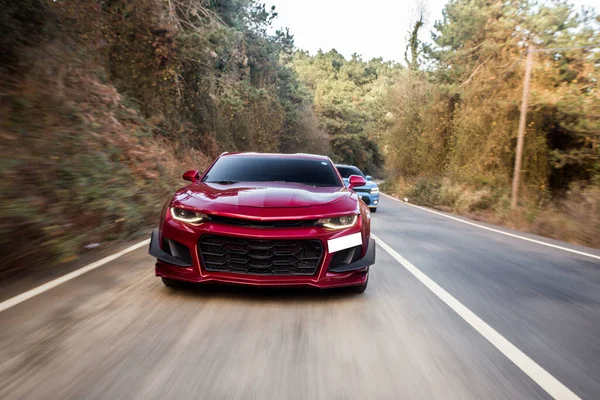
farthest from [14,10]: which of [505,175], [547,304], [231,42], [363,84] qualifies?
[363,84]

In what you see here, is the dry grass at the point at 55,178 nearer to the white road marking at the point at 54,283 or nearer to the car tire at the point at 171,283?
the white road marking at the point at 54,283

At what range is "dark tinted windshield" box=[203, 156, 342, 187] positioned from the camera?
6.66m

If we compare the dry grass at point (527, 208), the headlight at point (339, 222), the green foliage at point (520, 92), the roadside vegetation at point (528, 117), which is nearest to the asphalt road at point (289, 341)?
the headlight at point (339, 222)

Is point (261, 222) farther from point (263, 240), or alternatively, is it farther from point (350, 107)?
point (350, 107)

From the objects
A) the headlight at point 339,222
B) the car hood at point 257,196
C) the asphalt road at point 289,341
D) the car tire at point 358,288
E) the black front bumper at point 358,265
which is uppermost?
the car hood at point 257,196

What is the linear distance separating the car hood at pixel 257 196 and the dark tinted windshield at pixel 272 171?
0.44 meters

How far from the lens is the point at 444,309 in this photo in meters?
5.06

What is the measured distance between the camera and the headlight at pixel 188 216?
16.3 ft

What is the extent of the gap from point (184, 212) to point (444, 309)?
2474mm

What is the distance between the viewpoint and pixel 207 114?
88.6 feet

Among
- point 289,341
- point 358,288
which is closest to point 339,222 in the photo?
point 358,288

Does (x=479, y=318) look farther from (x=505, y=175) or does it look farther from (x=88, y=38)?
(x=505, y=175)

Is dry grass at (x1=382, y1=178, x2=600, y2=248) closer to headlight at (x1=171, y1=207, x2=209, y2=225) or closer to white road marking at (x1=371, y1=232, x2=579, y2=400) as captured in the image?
white road marking at (x1=371, y1=232, x2=579, y2=400)

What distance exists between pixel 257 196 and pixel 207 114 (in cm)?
2239
